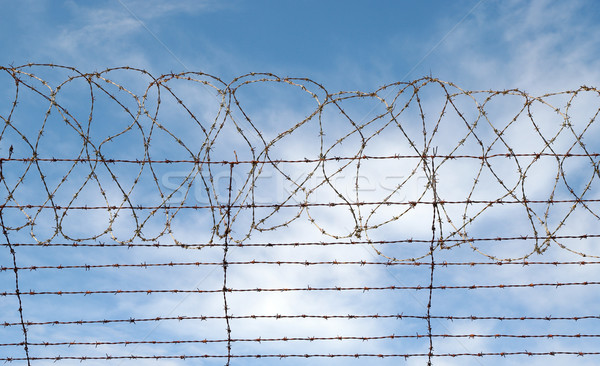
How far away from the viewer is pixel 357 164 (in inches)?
235

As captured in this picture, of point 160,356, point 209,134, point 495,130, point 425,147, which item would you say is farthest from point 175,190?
point 495,130

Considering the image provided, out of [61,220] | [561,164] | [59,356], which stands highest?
[561,164]

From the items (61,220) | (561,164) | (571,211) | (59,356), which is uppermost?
(561,164)

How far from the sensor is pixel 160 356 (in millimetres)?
5871

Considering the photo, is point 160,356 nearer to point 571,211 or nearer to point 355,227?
point 355,227

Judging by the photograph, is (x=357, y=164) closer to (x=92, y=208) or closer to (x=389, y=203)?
(x=389, y=203)

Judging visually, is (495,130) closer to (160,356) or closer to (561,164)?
(561,164)

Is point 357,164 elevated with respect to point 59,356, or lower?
elevated

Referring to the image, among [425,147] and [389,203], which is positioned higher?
[425,147]

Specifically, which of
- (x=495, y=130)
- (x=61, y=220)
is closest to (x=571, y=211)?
(x=495, y=130)

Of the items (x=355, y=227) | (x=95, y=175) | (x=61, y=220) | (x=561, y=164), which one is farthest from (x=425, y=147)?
(x=61, y=220)

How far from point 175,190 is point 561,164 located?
444cm

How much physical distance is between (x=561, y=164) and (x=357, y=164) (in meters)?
2.34

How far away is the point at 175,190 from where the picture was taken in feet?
19.7
